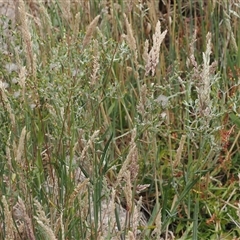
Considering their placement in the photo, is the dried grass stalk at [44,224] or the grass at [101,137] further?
the grass at [101,137]

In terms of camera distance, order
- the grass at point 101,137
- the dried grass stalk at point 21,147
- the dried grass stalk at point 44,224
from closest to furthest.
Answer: the dried grass stalk at point 44,224 < the dried grass stalk at point 21,147 < the grass at point 101,137

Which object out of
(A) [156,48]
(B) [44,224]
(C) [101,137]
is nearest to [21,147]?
(B) [44,224]

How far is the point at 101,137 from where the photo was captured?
1.87 metres

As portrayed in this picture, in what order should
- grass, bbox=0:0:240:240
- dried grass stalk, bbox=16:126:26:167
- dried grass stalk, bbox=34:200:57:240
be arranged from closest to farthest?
dried grass stalk, bbox=34:200:57:240 → dried grass stalk, bbox=16:126:26:167 → grass, bbox=0:0:240:240

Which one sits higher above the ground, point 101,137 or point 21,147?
point 21,147

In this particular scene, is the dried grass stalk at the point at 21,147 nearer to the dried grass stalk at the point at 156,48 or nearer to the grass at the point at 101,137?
the grass at the point at 101,137

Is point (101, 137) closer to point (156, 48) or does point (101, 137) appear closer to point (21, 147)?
point (156, 48)

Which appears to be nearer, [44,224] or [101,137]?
[44,224]

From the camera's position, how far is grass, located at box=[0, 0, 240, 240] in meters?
1.49

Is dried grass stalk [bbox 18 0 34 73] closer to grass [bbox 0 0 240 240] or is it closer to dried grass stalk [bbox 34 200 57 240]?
grass [bbox 0 0 240 240]

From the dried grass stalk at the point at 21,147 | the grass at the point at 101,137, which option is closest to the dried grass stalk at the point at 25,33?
the grass at the point at 101,137

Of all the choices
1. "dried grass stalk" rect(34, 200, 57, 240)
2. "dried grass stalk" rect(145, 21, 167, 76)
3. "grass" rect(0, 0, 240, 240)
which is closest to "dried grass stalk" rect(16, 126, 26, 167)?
"grass" rect(0, 0, 240, 240)

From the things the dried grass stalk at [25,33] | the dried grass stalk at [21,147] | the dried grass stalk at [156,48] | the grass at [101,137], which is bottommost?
the grass at [101,137]

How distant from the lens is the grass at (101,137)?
58.5 inches
